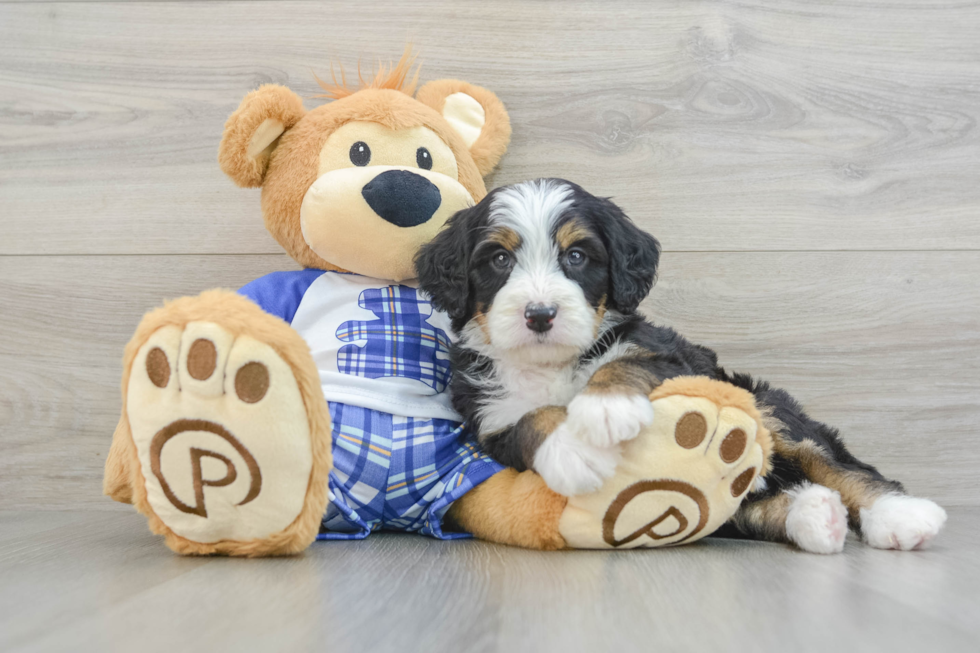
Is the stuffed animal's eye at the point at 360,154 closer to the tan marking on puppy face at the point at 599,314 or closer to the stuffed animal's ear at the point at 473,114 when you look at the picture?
the stuffed animal's ear at the point at 473,114

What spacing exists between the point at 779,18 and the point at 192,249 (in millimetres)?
2027

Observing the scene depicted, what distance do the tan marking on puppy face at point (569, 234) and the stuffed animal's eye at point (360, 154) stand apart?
58cm

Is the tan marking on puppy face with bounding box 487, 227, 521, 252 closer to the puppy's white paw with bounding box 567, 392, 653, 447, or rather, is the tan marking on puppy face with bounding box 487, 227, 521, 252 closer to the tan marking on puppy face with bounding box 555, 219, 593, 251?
the tan marking on puppy face with bounding box 555, 219, 593, 251

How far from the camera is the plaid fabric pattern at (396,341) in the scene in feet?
5.67

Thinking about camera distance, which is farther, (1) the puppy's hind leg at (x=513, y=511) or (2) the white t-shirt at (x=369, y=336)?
(2) the white t-shirt at (x=369, y=336)

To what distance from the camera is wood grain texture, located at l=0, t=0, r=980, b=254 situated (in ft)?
7.38

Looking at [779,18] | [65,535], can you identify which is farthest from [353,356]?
[779,18]

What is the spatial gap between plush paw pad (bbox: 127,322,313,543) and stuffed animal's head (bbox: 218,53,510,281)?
0.57m

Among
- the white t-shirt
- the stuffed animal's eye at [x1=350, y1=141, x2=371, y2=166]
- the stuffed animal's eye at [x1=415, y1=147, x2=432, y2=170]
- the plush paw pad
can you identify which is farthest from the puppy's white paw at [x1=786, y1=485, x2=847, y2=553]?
the stuffed animal's eye at [x1=350, y1=141, x2=371, y2=166]

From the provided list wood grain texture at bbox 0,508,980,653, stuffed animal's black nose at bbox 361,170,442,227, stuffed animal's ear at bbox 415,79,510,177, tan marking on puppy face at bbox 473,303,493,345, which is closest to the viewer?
wood grain texture at bbox 0,508,980,653

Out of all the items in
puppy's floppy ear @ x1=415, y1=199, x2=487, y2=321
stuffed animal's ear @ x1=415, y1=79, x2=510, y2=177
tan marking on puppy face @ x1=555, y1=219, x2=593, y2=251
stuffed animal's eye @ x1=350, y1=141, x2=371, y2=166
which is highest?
stuffed animal's ear @ x1=415, y1=79, x2=510, y2=177

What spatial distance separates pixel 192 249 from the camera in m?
2.29

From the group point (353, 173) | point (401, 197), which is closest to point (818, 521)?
point (401, 197)

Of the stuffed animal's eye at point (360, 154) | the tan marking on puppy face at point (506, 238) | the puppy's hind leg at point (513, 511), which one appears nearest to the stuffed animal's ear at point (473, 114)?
the stuffed animal's eye at point (360, 154)
